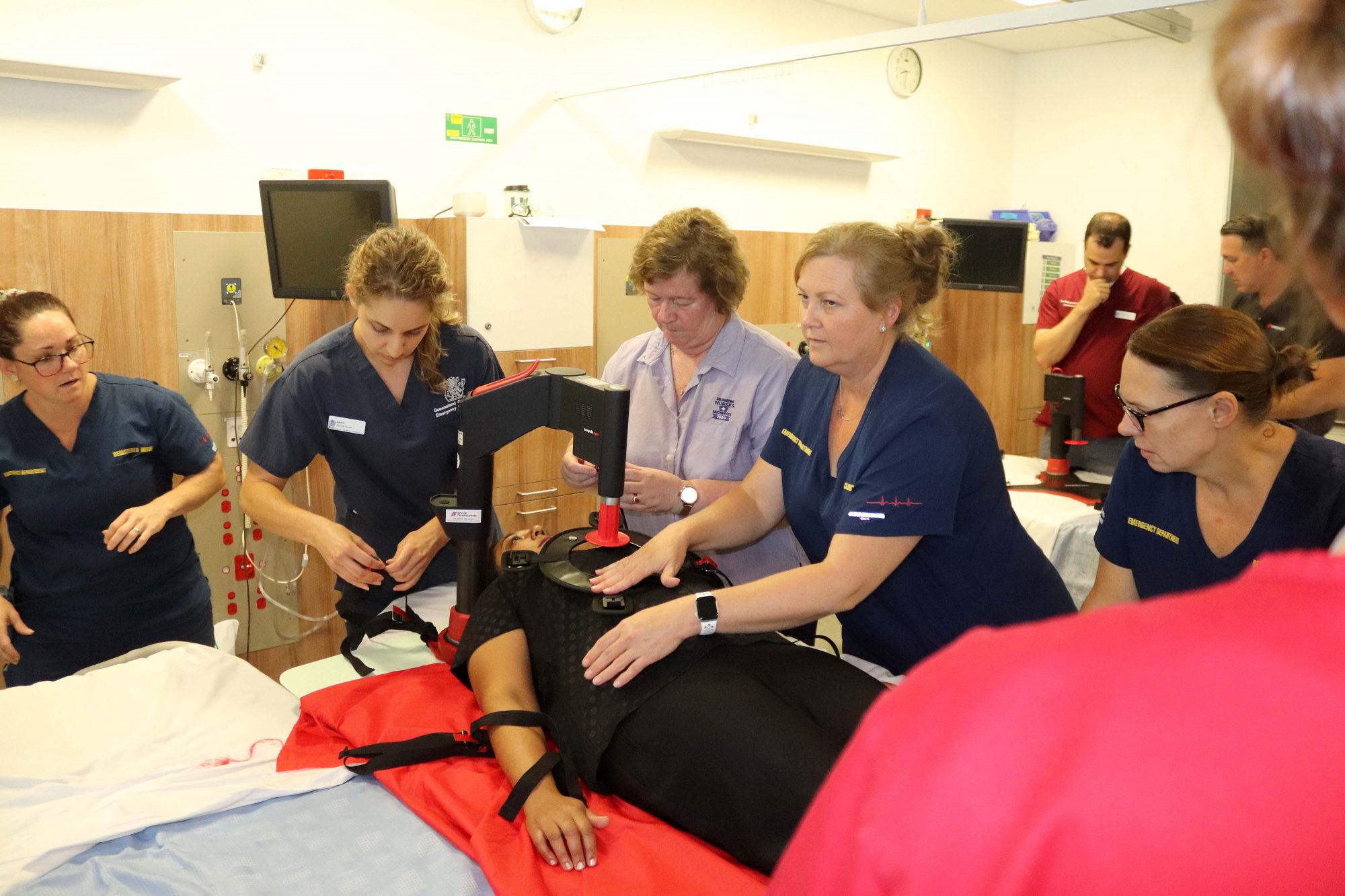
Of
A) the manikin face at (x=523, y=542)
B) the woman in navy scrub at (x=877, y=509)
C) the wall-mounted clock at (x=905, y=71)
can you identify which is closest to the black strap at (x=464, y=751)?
the woman in navy scrub at (x=877, y=509)

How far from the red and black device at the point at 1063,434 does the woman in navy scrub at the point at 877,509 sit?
1681mm

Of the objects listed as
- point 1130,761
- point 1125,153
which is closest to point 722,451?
point 1130,761

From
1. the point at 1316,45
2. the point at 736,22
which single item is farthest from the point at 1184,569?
the point at 736,22

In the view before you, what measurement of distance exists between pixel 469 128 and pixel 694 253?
2189 mm

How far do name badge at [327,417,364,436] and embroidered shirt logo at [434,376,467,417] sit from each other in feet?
0.58

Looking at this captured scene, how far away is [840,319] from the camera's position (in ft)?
5.92

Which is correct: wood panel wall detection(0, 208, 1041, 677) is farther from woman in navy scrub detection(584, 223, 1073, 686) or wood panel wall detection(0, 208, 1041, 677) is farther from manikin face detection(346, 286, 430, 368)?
manikin face detection(346, 286, 430, 368)

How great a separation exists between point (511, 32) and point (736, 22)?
1356 millimetres

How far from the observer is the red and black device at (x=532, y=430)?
1.63 meters

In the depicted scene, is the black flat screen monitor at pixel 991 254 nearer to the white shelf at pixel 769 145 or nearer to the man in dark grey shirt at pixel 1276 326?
the white shelf at pixel 769 145

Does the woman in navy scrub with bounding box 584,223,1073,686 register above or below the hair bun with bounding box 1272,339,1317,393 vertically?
below

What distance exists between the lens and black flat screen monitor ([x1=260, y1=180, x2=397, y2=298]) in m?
3.15

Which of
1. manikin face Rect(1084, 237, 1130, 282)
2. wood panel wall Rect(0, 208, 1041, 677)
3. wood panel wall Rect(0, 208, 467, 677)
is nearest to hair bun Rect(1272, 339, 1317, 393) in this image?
wood panel wall Rect(0, 208, 1041, 677)

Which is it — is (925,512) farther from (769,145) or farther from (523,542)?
(769,145)
